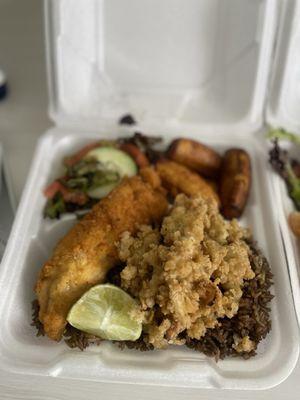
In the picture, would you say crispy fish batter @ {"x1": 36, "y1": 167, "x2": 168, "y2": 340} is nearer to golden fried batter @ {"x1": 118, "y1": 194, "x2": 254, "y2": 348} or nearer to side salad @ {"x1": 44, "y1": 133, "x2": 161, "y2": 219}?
golden fried batter @ {"x1": 118, "y1": 194, "x2": 254, "y2": 348}

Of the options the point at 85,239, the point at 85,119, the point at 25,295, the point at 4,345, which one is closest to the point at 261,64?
the point at 85,119

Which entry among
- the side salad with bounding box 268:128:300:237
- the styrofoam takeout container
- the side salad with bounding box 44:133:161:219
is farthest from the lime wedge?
the side salad with bounding box 268:128:300:237

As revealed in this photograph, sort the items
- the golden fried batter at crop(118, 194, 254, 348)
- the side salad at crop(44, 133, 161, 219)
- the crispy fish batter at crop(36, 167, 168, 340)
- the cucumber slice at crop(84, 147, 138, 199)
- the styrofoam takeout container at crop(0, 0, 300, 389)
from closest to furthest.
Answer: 1. the golden fried batter at crop(118, 194, 254, 348)
2. the crispy fish batter at crop(36, 167, 168, 340)
3. the styrofoam takeout container at crop(0, 0, 300, 389)
4. the side salad at crop(44, 133, 161, 219)
5. the cucumber slice at crop(84, 147, 138, 199)

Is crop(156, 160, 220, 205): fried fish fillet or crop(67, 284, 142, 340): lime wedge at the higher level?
crop(156, 160, 220, 205): fried fish fillet

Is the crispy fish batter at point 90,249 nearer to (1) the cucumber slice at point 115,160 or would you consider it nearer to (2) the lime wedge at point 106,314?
(2) the lime wedge at point 106,314

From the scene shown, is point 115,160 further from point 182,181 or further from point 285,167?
point 285,167

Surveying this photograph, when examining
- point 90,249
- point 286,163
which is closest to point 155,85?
point 286,163
